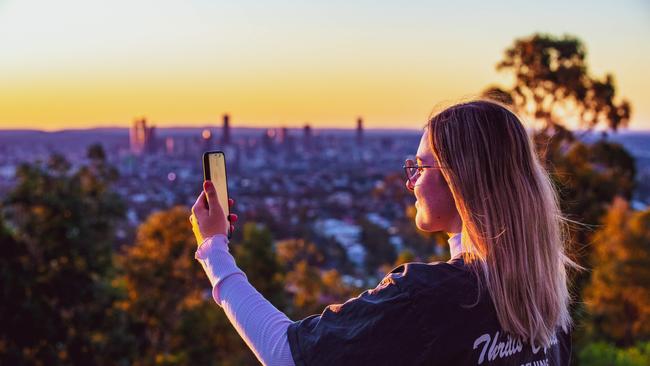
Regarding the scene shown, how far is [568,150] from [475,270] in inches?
342

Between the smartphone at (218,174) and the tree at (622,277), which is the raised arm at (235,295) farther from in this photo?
the tree at (622,277)

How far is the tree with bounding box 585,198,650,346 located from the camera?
10.9 metres

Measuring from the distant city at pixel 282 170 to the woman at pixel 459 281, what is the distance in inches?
146

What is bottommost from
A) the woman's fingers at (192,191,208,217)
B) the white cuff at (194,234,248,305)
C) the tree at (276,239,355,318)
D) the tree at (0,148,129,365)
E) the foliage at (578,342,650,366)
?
the tree at (276,239,355,318)

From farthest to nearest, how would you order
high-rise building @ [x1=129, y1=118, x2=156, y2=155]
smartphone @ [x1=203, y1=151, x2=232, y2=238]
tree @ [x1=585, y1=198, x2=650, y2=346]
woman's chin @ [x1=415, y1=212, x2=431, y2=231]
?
1. tree @ [x1=585, y1=198, x2=650, y2=346]
2. high-rise building @ [x1=129, y1=118, x2=156, y2=155]
3. smartphone @ [x1=203, y1=151, x2=232, y2=238]
4. woman's chin @ [x1=415, y1=212, x2=431, y2=231]

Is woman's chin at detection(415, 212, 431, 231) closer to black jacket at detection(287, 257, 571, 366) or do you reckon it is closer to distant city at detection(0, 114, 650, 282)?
black jacket at detection(287, 257, 571, 366)

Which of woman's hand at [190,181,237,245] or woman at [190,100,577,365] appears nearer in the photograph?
woman at [190,100,577,365]

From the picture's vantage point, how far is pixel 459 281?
1128 millimetres

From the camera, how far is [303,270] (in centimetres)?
1277

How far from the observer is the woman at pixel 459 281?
3.58 feet

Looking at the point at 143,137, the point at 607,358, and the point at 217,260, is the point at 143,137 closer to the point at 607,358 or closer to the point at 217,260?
the point at 607,358

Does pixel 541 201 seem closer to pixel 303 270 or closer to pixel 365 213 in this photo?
pixel 303 270

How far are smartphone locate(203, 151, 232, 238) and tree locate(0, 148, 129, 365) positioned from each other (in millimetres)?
5881

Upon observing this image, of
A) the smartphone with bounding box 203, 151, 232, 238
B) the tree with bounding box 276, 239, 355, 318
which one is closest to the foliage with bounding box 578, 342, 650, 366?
the tree with bounding box 276, 239, 355, 318
